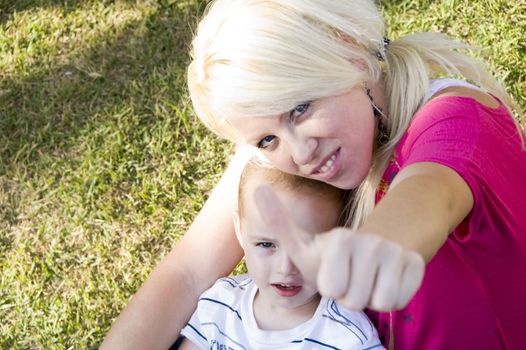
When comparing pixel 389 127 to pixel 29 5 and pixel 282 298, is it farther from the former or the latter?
pixel 29 5

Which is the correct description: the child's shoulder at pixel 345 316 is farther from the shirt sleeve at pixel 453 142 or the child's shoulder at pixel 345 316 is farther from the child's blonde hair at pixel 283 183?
the shirt sleeve at pixel 453 142

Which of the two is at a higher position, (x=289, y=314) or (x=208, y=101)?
(x=208, y=101)

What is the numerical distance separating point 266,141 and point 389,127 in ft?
1.04

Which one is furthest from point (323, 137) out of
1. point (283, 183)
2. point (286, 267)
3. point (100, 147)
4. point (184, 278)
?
point (100, 147)

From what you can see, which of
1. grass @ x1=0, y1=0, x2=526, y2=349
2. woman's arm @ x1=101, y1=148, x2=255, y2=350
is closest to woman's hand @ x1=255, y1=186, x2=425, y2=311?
woman's arm @ x1=101, y1=148, x2=255, y2=350

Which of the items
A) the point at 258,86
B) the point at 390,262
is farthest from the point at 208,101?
the point at 390,262

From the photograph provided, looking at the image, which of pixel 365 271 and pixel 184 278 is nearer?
pixel 365 271

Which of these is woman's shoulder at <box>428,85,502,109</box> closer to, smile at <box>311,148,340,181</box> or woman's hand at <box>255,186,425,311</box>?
smile at <box>311,148,340,181</box>

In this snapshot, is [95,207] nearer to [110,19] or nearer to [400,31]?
[110,19]

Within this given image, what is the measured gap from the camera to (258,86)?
173cm

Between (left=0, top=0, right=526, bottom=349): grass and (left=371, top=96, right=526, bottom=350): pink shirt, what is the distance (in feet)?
4.01

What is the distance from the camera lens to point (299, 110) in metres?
1.74

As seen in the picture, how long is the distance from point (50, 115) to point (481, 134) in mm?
2178

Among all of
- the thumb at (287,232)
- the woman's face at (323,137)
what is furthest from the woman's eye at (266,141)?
the thumb at (287,232)
